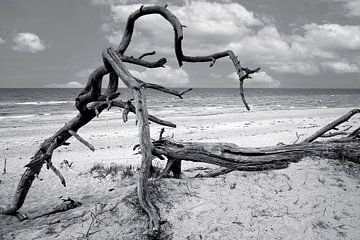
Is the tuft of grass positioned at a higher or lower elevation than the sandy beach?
lower

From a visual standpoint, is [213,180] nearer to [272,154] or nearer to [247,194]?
[247,194]

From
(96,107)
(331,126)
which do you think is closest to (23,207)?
(96,107)

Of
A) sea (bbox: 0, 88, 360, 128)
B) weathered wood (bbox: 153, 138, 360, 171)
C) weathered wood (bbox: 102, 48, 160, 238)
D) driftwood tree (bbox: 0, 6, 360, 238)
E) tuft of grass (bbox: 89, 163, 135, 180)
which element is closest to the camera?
weathered wood (bbox: 102, 48, 160, 238)

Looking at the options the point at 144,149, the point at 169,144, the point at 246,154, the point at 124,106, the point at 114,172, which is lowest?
the point at 114,172

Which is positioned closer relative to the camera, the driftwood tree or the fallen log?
the driftwood tree

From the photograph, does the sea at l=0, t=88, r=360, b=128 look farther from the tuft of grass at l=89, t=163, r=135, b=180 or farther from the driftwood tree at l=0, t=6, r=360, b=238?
the driftwood tree at l=0, t=6, r=360, b=238

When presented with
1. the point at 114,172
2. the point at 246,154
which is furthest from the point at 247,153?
the point at 114,172

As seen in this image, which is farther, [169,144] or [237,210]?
[169,144]

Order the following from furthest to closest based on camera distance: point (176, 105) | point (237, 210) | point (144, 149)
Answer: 1. point (176, 105)
2. point (237, 210)
3. point (144, 149)

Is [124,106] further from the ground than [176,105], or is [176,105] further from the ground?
[124,106]

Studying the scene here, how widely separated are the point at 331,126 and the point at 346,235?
3200 mm

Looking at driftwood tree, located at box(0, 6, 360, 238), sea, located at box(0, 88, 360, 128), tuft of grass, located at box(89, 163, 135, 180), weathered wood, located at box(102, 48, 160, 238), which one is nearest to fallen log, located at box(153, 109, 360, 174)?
driftwood tree, located at box(0, 6, 360, 238)

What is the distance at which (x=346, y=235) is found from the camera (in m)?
3.47

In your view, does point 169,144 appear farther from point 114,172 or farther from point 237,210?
point 114,172
